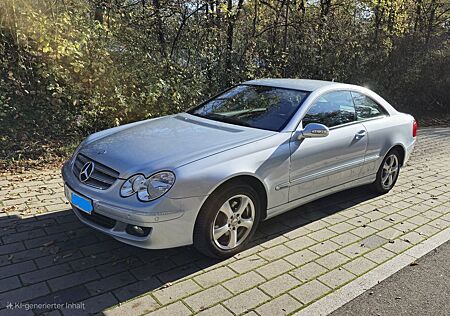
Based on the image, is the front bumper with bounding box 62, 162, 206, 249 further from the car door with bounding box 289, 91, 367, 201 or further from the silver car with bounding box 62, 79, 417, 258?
the car door with bounding box 289, 91, 367, 201

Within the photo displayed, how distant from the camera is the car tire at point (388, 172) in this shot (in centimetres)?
521

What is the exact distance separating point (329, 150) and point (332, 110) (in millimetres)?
541

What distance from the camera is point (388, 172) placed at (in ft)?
17.5

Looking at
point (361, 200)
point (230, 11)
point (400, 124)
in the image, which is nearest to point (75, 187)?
point (361, 200)

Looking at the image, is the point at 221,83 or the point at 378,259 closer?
the point at 378,259

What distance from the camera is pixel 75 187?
3.40 m

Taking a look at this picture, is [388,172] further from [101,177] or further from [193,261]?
[101,177]

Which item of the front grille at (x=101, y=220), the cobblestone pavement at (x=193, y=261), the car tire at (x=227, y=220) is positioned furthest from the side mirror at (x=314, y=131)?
the front grille at (x=101, y=220)

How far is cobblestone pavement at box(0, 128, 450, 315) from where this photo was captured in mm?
2877

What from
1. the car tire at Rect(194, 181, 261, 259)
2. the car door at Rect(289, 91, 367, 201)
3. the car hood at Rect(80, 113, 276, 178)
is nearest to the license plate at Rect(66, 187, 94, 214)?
the car hood at Rect(80, 113, 276, 178)

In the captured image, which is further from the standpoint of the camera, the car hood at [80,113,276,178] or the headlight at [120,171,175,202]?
the car hood at [80,113,276,178]

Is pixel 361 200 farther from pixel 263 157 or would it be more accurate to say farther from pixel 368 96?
pixel 263 157

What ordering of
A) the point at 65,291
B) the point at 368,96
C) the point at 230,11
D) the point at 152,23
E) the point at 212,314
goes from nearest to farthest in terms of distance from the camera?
A: the point at 212,314, the point at 65,291, the point at 368,96, the point at 152,23, the point at 230,11

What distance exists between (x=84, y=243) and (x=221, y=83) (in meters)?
5.77
